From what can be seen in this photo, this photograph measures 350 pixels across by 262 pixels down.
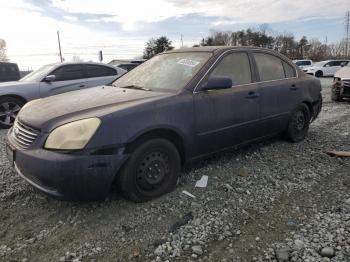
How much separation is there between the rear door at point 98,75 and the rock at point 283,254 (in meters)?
6.86

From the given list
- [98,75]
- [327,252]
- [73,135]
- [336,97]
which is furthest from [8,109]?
[336,97]

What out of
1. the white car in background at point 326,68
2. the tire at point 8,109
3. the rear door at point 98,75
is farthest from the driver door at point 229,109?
the white car in background at point 326,68

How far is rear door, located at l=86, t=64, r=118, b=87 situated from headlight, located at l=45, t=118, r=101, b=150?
5750 millimetres

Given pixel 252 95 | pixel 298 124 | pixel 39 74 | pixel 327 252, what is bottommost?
pixel 327 252

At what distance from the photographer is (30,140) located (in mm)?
3297

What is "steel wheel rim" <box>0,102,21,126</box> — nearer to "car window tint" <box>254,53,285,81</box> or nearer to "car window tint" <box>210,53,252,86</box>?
"car window tint" <box>210,53,252,86</box>

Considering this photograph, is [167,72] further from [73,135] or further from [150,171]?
[73,135]

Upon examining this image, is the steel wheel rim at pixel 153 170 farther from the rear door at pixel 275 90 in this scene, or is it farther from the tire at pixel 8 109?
the tire at pixel 8 109

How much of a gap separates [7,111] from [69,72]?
1713mm

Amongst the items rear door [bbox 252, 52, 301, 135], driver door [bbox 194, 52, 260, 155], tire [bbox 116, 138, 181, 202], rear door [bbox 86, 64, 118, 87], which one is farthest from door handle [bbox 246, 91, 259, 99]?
rear door [bbox 86, 64, 118, 87]

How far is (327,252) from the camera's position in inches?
108

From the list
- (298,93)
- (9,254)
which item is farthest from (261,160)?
(9,254)

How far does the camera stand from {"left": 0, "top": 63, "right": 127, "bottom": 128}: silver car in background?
791 centimetres

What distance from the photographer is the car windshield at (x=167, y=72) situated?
409cm
